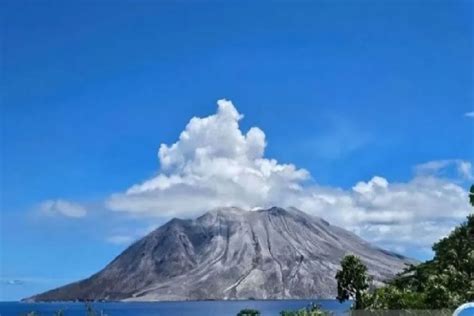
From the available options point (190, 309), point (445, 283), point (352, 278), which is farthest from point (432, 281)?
point (190, 309)

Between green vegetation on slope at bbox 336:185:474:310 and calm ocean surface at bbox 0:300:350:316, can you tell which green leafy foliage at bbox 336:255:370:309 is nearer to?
green vegetation on slope at bbox 336:185:474:310

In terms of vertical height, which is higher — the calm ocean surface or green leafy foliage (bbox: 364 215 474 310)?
the calm ocean surface

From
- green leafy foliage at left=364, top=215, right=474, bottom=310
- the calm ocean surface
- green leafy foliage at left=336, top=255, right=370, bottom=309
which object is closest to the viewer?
green leafy foliage at left=364, top=215, right=474, bottom=310

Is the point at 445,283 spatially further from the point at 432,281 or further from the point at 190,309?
the point at 190,309

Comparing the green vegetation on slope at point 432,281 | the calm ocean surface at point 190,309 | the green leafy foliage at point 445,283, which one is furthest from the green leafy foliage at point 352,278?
the calm ocean surface at point 190,309

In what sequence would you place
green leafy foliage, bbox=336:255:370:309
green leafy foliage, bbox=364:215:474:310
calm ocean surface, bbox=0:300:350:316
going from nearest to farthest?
green leafy foliage, bbox=364:215:474:310
green leafy foliage, bbox=336:255:370:309
calm ocean surface, bbox=0:300:350:316

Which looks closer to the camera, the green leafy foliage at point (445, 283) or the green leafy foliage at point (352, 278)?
the green leafy foliage at point (445, 283)

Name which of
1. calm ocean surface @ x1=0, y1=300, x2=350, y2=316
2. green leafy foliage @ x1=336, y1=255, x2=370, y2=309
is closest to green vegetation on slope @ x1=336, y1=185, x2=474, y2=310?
green leafy foliage @ x1=336, y1=255, x2=370, y2=309

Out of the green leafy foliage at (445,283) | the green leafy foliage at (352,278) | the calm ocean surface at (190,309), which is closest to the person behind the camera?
the green leafy foliage at (445,283)

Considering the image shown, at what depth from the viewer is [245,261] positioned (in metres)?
199

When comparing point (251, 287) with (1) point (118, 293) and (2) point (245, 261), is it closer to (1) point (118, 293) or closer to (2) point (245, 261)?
(2) point (245, 261)

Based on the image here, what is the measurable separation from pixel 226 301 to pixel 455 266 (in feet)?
520

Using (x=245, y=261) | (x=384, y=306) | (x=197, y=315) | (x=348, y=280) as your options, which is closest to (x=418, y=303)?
(x=384, y=306)

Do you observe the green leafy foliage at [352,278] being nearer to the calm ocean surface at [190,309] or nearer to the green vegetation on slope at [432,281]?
the green vegetation on slope at [432,281]
